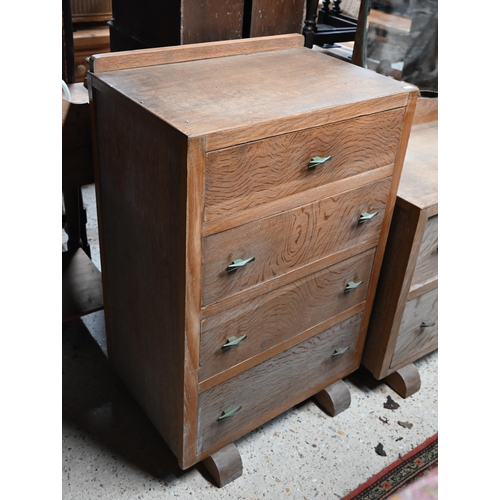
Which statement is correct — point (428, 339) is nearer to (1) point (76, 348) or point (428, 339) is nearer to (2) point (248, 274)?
(2) point (248, 274)

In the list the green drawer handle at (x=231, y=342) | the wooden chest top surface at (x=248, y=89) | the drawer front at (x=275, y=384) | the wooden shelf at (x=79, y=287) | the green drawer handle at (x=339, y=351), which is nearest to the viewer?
the wooden chest top surface at (x=248, y=89)

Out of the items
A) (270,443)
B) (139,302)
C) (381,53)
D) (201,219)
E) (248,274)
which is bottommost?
(270,443)

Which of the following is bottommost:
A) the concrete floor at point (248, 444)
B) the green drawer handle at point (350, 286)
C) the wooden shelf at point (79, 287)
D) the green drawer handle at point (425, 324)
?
the concrete floor at point (248, 444)

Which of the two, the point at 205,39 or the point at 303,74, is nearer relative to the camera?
the point at 303,74

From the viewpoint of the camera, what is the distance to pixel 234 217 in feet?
3.50

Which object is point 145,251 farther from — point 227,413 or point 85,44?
point 85,44

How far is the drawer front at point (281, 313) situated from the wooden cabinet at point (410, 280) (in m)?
0.09

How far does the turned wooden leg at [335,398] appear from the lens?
5.32 feet

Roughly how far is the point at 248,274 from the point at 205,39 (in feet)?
1.94

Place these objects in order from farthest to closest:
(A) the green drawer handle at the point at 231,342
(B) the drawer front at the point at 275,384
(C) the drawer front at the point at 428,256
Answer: (C) the drawer front at the point at 428,256 < (B) the drawer front at the point at 275,384 < (A) the green drawer handle at the point at 231,342

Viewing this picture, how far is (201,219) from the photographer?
102 centimetres

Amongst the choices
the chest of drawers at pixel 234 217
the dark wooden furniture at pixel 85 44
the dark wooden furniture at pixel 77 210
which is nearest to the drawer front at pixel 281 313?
the chest of drawers at pixel 234 217

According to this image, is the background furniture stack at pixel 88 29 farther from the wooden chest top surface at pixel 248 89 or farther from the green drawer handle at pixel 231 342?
the green drawer handle at pixel 231 342

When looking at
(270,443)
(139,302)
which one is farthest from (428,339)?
(139,302)
